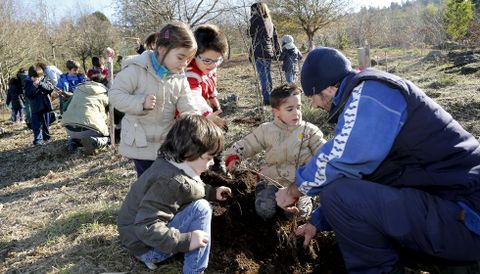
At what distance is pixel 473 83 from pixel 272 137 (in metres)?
5.82

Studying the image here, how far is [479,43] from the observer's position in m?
13.9

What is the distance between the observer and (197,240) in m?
2.09

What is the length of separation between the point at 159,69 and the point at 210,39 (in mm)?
469

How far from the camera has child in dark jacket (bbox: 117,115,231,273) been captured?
2.06 metres

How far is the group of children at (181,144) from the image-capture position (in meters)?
2.10

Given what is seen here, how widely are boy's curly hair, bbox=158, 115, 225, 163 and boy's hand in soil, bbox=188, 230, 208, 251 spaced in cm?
37

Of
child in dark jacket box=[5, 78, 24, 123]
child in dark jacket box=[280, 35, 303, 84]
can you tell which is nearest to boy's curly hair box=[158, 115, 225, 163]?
child in dark jacket box=[280, 35, 303, 84]

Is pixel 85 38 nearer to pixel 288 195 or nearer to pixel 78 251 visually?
pixel 78 251

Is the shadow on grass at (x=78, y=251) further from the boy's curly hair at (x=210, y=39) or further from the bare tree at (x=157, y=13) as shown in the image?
the bare tree at (x=157, y=13)

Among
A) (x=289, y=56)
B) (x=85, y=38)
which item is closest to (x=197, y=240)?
(x=289, y=56)

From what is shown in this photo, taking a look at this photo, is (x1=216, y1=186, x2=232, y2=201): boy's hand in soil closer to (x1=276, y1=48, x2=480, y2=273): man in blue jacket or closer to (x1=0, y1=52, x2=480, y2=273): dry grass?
(x1=0, y1=52, x2=480, y2=273): dry grass

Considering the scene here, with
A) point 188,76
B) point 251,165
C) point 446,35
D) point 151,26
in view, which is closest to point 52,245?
point 188,76

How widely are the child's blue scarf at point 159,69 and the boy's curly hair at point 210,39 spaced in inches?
14.8

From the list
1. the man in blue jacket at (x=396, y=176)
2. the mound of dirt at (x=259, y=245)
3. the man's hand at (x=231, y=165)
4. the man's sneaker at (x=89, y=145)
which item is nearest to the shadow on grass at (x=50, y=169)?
the man's sneaker at (x=89, y=145)
